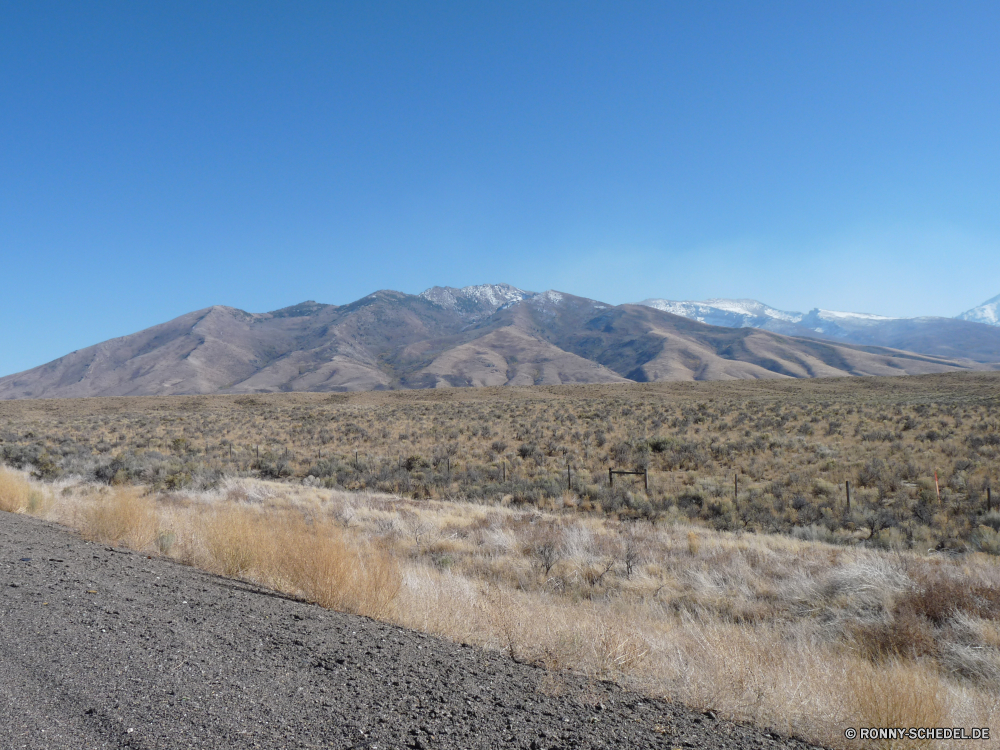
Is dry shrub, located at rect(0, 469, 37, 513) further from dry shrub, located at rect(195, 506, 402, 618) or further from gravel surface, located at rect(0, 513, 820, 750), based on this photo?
gravel surface, located at rect(0, 513, 820, 750)

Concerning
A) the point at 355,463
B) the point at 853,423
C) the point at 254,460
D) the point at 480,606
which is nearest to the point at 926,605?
the point at 480,606

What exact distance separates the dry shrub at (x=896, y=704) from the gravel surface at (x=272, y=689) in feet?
2.13

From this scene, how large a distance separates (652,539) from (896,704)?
9.30 meters

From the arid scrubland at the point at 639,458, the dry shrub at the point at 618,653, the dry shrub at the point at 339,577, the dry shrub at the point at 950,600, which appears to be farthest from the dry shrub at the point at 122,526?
the dry shrub at the point at 950,600

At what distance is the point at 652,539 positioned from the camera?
42.7 feet

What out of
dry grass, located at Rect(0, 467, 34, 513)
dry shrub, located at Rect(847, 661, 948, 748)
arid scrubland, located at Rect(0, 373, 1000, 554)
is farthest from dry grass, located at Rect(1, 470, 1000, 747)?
arid scrubland, located at Rect(0, 373, 1000, 554)

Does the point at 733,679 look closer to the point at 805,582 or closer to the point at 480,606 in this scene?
the point at 480,606

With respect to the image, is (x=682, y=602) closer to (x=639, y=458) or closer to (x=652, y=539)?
(x=652, y=539)

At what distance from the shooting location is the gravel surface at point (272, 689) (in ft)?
10.6

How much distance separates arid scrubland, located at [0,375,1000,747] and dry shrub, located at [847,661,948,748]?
0.07 feet

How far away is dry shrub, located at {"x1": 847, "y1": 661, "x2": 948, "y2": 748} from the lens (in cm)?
378

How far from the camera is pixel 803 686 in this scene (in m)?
4.53

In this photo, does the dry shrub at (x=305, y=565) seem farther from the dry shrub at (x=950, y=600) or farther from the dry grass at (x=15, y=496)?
the dry shrub at (x=950, y=600)

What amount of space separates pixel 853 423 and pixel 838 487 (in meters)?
17.1
